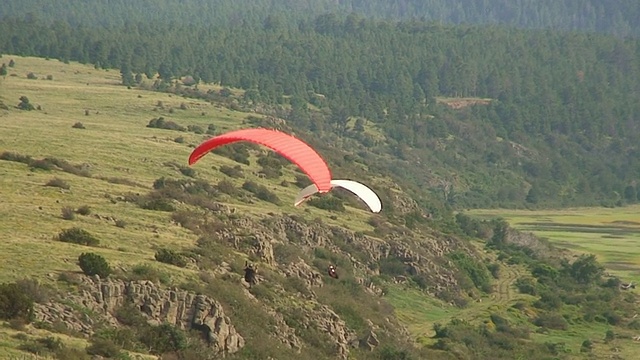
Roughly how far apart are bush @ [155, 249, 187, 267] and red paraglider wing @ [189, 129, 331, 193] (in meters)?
6.52

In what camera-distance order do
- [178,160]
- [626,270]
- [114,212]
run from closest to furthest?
[114,212] → [178,160] → [626,270]

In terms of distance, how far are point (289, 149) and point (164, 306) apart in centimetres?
630

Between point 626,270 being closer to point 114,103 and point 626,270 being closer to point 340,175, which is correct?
point 340,175

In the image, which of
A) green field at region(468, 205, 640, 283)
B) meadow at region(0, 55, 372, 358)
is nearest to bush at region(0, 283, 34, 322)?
meadow at region(0, 55, 372, 358)

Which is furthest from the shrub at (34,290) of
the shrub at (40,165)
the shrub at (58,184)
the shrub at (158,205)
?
A: the shrub at (40,165)

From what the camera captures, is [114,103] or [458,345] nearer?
[458,345]

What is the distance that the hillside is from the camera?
3684cm

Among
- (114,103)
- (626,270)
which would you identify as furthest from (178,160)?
(626,270)

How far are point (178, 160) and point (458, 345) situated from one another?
21057 mm

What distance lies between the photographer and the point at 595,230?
5418 inches

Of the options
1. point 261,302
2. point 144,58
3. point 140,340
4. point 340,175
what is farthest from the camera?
point 144,58

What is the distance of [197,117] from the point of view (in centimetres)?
11194

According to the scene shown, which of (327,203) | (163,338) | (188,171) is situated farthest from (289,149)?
(327,203)

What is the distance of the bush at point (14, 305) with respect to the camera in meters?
30.9
